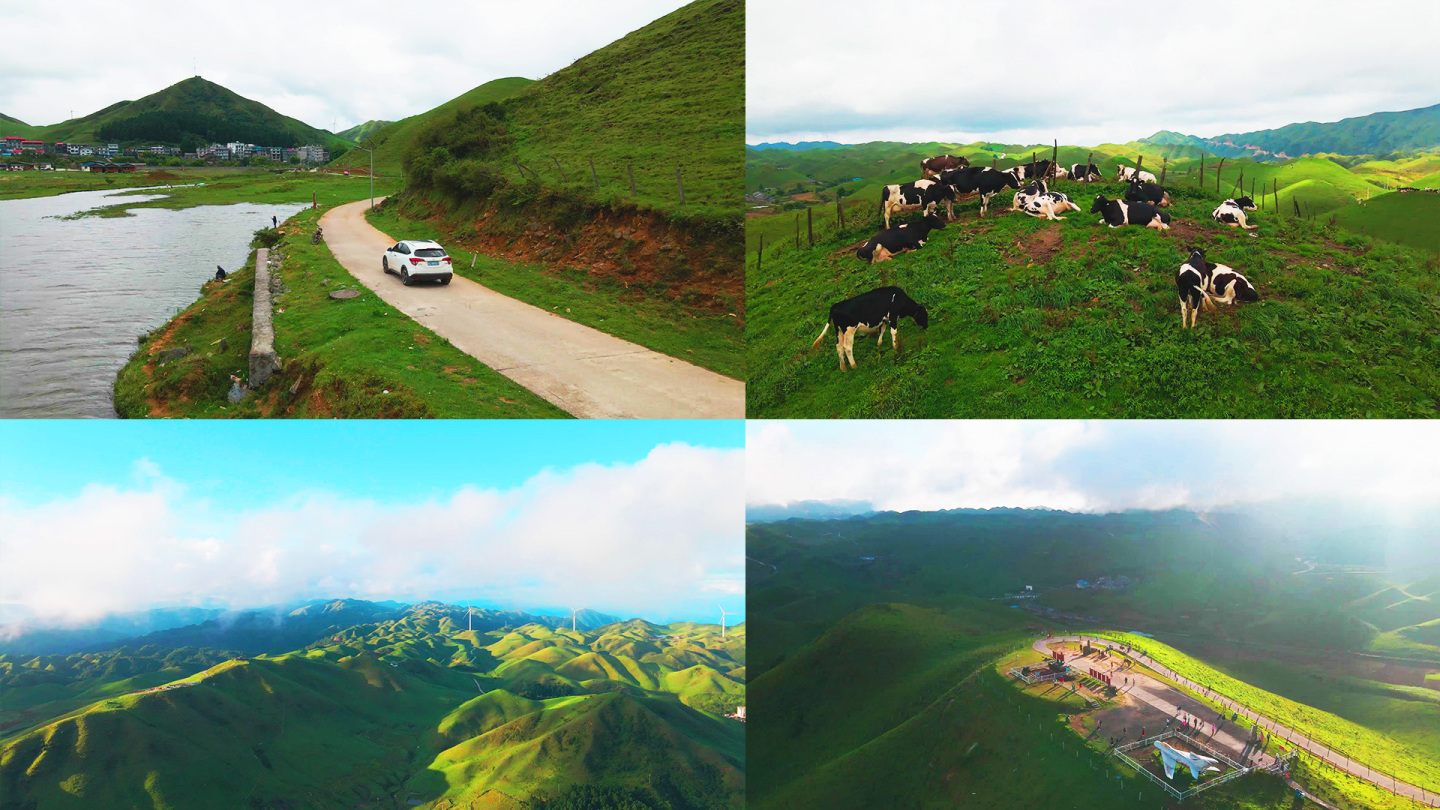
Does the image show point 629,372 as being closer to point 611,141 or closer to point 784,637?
point 784,637

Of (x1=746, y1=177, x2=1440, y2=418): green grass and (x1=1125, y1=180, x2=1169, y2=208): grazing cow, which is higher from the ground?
(x1=1125, y1=180, x2=1169, y2=208): grazing cow

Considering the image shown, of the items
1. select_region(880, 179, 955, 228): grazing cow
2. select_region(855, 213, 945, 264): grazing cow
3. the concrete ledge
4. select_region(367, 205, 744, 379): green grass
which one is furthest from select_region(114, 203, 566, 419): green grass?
select_region(880, 179, 955, 228): grazing cow

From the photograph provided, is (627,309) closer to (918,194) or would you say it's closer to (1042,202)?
(918,194)

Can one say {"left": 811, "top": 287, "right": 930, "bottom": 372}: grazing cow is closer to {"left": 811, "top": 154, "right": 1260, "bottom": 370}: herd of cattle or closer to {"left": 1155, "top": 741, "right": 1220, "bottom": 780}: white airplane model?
{"left": 811, "top": 154, "right": 1260, "bottom": 370}: herd of cattle

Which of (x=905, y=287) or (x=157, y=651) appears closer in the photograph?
(x=157, y=651)

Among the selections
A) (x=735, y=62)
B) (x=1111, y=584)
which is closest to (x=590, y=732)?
(x=1111, y=584)

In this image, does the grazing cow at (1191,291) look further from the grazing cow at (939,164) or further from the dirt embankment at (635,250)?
the grazing cow at (939,164)
